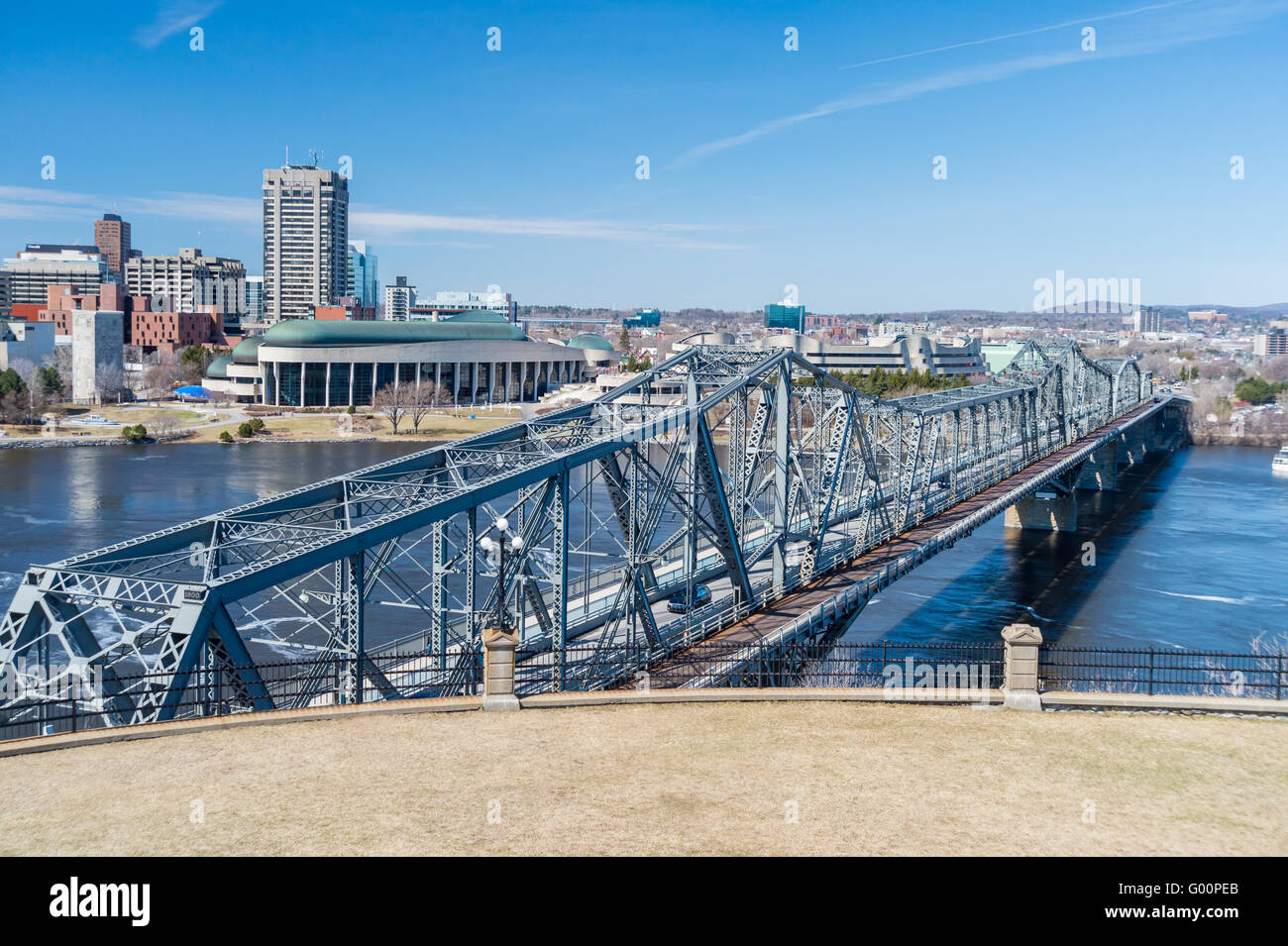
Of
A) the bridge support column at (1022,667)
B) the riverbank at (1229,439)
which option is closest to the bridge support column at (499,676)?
the bridge support column at (1022,667)

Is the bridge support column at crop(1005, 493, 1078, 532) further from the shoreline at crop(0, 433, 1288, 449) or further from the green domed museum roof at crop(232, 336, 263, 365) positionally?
the green domed museum roof at crop(232, 336, 263, 365)

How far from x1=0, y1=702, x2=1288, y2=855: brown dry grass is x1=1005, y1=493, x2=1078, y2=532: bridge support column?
64.6 meters

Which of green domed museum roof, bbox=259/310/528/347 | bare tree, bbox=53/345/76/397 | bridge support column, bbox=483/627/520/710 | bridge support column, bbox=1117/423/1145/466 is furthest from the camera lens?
bare tree, bbox=53/345/76/397

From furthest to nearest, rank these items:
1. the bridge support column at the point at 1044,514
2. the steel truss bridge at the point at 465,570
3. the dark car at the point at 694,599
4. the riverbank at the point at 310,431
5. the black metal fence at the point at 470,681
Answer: the riverbank at the point at 310,431 < the bridge support column at the point at 1044,514 < the dark car at the point at 694,599 < the steel truss bridge at the point at 465,570 < the black metal fence at the point at 470,681

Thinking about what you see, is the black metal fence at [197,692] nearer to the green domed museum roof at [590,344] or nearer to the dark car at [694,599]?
the dark car at [694,599]

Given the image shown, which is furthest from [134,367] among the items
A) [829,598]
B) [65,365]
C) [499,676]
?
[499,676]

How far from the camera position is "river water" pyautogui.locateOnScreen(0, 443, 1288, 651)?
169 feet

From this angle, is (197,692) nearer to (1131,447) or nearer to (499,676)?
(499,676)

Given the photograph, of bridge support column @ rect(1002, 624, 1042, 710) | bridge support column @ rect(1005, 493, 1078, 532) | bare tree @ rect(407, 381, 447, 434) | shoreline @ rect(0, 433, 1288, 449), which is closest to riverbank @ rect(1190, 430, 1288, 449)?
shoreline @ rect(0, 433, 1288, 449)

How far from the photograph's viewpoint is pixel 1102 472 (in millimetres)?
106062

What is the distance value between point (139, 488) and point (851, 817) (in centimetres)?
7617

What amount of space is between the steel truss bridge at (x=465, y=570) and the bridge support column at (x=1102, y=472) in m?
54.9

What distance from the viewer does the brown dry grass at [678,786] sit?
13922 millimetres
